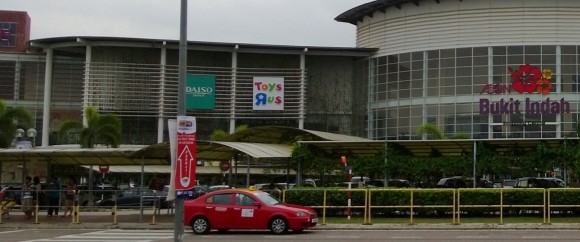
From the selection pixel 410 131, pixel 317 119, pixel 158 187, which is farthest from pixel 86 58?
pixel 158 187

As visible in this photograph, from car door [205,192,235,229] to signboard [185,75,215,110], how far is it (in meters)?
43.1

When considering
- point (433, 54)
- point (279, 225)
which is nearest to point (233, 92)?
point (433, 54)

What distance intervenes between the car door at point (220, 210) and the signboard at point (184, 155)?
13.4 m

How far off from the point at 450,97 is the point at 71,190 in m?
40.4

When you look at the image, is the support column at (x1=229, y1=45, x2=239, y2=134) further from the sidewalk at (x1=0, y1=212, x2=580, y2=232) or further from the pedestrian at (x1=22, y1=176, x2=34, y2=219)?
the pedestrian at (x1=22, y1=176, x2=34, y2=219)

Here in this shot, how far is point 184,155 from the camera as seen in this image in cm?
1118

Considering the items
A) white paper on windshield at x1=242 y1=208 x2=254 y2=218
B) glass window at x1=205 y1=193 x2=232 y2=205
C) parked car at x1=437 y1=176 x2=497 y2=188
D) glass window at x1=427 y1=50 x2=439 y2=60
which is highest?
glass window at x1=427 y1=50 x2=439 y2=60

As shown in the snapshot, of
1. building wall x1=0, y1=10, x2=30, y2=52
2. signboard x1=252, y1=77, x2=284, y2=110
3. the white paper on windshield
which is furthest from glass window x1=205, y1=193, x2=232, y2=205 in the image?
building wall x1=0, y1=10, x2=30, y2=52

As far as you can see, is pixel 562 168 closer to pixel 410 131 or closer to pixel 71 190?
pixel 71 190

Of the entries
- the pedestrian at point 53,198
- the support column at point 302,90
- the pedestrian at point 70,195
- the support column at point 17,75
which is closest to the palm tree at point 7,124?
the pedestrian at point 53,198

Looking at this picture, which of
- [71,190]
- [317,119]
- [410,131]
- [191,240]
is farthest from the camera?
[317,119]

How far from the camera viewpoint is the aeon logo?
63.1 m

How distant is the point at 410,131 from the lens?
221 ft

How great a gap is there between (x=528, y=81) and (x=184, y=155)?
184 ft
